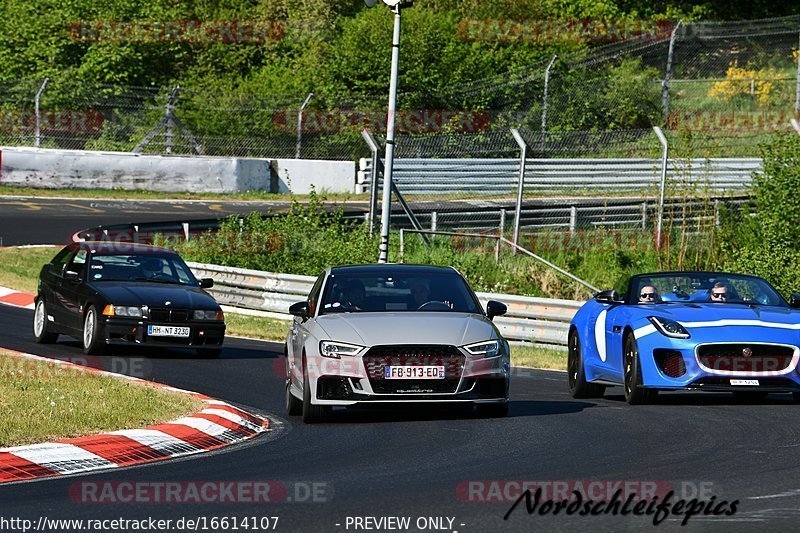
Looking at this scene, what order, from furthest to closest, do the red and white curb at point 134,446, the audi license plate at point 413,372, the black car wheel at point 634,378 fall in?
the black car wheel at point 634,378 → the audi license plate at point 413,372 → the red and white curb at point 134,446

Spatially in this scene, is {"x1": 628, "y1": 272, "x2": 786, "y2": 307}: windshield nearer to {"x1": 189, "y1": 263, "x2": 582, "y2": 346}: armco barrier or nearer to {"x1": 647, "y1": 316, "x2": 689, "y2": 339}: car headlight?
{"x1": 647, "y1": 316, "x2": 689, "y2": 339}: car headlight

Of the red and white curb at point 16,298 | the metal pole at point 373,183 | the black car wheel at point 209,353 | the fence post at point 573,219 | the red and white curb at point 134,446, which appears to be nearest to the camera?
the red and white curb at point 134,446

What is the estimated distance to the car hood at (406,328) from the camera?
11789mm

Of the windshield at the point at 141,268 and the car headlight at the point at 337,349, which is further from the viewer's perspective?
the windshield at the point at 141,268

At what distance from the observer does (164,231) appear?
29.9m

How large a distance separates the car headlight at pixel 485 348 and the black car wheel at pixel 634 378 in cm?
169

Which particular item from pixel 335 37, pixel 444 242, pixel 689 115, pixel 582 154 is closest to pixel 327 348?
pixel 444 242

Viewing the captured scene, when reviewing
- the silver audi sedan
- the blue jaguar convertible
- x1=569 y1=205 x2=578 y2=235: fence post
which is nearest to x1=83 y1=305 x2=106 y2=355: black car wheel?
the silver audi sedan

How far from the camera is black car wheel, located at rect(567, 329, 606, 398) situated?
579 inches

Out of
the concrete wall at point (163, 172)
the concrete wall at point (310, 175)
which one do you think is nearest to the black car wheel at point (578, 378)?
the concrete wall at point (163, 172)

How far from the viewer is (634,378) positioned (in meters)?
13.4

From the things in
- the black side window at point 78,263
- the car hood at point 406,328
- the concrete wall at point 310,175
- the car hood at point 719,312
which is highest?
the concrete wall at point 310,175

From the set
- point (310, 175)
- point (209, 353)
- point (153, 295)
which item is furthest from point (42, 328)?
point (310, 175)

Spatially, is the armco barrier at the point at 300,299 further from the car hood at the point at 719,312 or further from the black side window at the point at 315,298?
the black side window at the point at 315,298
